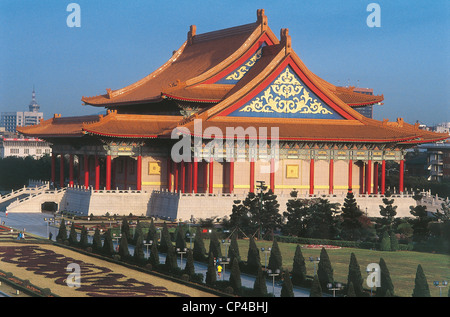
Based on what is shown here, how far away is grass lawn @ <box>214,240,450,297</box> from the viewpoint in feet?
144

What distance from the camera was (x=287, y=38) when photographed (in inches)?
2859

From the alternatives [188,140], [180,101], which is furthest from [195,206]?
[180,101]

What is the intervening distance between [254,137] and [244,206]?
31.1 ft

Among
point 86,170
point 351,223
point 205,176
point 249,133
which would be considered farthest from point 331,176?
point 86,170

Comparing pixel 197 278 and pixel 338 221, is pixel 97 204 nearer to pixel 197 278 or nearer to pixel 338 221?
pixel 338 221

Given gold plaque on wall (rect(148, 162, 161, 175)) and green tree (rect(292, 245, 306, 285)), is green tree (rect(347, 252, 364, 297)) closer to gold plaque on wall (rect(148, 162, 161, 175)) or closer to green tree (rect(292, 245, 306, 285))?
green tree (rect(292, 245, 306, 285))

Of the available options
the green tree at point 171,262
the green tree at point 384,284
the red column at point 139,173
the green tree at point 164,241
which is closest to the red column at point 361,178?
the red column at point 139,173

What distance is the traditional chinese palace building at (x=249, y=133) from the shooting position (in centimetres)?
7012

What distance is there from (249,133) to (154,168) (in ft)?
29.8

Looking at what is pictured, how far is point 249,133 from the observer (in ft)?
227

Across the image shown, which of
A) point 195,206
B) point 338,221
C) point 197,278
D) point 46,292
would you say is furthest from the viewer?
point 195,206

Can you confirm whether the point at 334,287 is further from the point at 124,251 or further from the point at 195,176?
the point at 195,176

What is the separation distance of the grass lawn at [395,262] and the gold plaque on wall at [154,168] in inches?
668

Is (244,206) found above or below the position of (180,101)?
below
